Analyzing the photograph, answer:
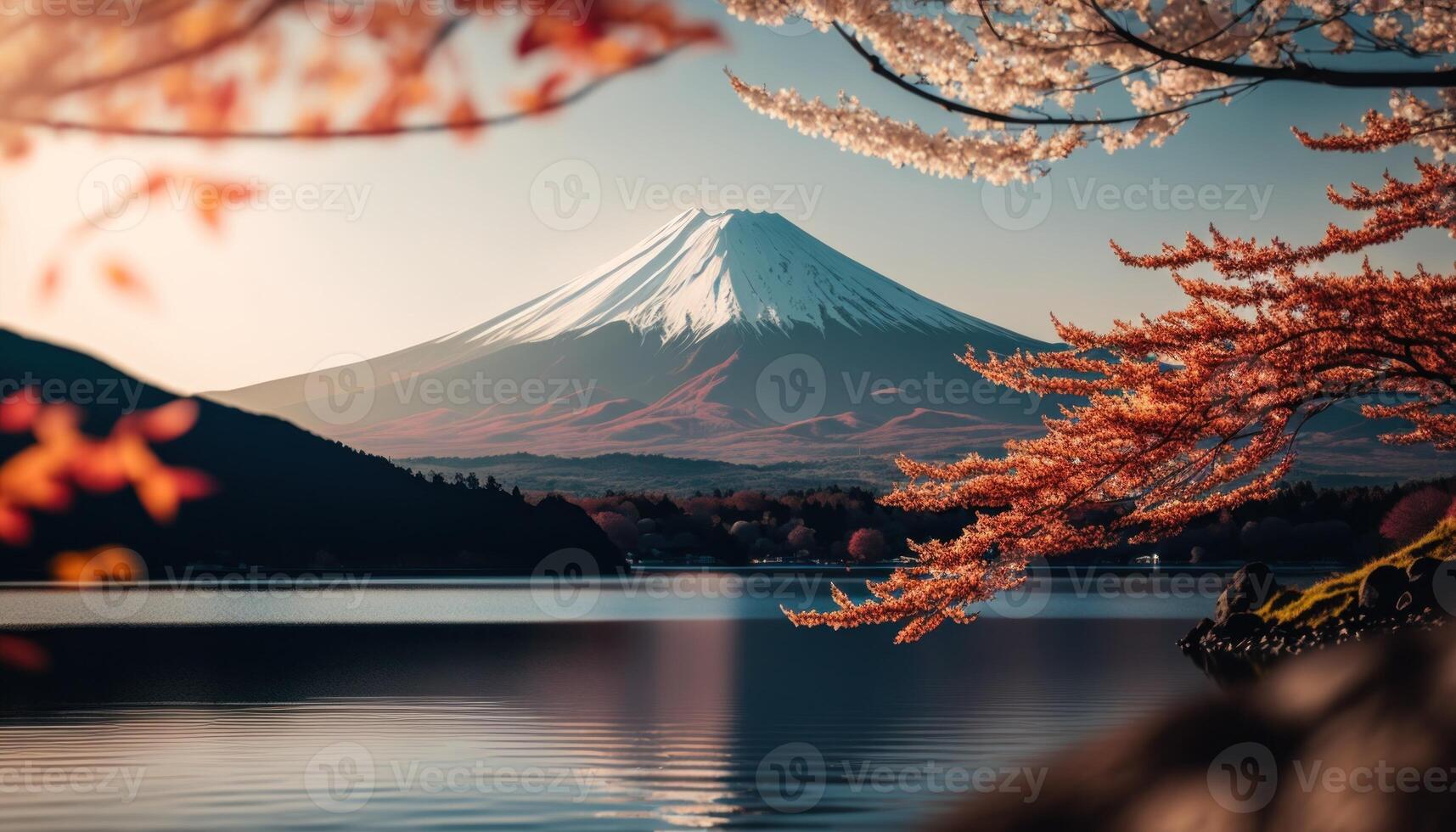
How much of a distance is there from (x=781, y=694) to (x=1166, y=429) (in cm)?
1675

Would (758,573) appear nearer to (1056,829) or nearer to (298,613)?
(298,613)

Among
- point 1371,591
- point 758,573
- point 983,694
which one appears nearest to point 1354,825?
point 1371,591

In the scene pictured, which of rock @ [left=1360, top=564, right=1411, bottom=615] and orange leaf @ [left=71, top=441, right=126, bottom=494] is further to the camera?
rock @ [left=1360, top=564, right=1411, bottom=615]

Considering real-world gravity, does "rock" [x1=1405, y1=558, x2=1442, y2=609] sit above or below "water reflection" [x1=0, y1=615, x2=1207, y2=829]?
above

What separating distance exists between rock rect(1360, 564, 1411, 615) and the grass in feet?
1.50
